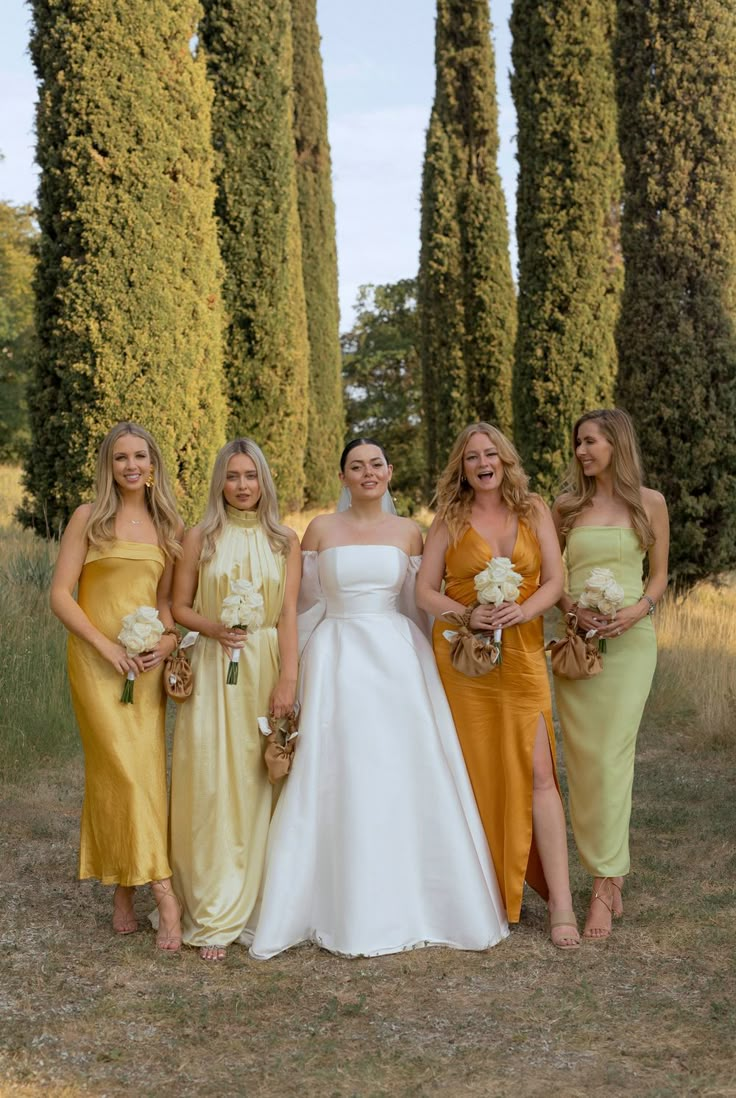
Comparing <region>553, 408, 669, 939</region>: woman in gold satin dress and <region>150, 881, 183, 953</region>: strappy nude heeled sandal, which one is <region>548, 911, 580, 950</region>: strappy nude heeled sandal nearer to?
<region>553, 408, 669, 939</region>: woman in gold satin dress

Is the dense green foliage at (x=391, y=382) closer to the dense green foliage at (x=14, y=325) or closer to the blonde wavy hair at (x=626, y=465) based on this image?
the dense green foliage at (x=14, y=325)

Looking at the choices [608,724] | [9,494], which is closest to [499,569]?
[608,724]

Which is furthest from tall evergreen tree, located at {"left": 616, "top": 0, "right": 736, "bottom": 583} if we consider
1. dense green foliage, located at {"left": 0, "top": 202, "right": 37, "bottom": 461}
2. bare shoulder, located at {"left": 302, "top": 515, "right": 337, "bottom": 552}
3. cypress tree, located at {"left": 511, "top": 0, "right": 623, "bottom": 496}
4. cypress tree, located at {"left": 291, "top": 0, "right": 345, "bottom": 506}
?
dense green foliage, located at {"left": 0, "top": 202, "right": 37, "bottom": 461}

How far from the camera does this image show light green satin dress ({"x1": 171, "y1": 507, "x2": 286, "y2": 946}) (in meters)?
4.52

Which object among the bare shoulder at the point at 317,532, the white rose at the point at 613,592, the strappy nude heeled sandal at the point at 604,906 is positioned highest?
the bare shoulder at the point at 317,532

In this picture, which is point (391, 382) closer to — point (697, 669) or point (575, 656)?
point (697, 669)

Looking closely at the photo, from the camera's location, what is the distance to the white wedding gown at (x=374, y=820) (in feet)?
14.5

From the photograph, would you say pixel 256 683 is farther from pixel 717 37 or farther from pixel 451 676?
pixel 717 37

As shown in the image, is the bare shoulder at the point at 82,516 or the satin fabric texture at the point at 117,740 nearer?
the satin fabric texture at the point at 117,740

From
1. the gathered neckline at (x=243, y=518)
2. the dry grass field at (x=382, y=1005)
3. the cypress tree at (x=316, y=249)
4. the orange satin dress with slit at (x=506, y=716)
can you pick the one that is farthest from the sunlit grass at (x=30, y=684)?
the cypress tree at (x=316, y=249)

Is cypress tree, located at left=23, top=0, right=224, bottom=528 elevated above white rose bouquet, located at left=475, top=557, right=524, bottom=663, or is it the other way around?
cypress tree, located at left=23, top=0, right=224, bottom=528

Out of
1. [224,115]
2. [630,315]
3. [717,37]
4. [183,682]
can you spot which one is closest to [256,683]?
[183,682]

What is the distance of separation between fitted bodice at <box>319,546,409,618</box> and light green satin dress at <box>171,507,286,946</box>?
272 mm

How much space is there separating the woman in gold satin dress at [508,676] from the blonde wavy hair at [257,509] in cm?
65
